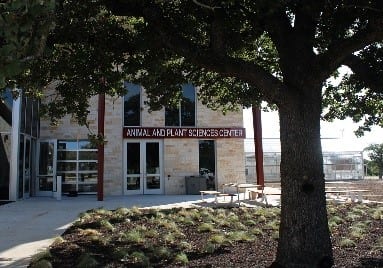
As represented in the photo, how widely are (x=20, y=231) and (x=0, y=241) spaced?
1.48 metres

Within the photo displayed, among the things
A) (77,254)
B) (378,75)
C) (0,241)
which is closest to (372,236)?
(378,75)

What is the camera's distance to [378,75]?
7.73 metres

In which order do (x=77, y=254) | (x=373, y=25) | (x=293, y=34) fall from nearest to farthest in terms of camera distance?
(x=373, y=25), (x=293, y=34), (x=77, y=254)

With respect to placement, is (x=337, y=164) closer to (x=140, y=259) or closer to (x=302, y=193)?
(x=140, y=259)

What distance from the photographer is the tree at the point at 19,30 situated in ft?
9.29

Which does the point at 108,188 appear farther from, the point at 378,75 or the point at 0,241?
the point at 378,75

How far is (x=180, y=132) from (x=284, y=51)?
17.7 meters

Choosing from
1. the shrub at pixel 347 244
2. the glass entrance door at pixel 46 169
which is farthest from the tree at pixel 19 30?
the glass entrance door at pixel 46 169

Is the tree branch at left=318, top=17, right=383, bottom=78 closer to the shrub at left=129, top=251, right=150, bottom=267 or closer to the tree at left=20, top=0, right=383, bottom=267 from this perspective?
the tree at left=20, top=0, right=383, bottom=267

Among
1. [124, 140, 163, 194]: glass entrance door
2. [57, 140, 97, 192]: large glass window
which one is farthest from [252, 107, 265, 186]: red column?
[57, 140, 97, 192]: large glass window

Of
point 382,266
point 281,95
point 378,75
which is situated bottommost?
point 382,266

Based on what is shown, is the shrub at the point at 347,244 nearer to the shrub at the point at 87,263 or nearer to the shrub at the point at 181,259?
the shrub at the point at 181,259

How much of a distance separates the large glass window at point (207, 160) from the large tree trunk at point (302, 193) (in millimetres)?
18286

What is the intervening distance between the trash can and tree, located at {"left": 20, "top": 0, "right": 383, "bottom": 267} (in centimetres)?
Answer: 1604
